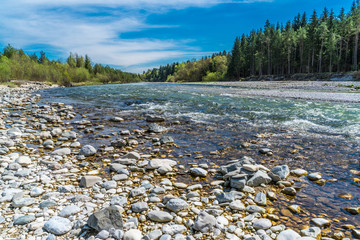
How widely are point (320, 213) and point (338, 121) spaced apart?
9.46 m

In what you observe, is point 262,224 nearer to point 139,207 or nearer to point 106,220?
point 139,207

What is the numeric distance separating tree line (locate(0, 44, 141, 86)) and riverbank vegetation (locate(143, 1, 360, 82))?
66498 millimetres

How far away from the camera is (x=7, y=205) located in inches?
135

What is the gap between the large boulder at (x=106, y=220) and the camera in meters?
2.89

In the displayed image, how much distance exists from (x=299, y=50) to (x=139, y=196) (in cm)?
8469

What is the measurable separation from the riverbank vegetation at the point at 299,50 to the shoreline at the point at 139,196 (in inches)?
2695

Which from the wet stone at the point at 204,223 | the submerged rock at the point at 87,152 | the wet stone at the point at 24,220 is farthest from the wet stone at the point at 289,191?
the submerged rock at the point at 87,152

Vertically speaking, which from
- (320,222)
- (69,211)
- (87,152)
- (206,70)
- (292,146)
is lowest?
(320,222)

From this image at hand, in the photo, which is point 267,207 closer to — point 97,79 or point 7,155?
point 7,155

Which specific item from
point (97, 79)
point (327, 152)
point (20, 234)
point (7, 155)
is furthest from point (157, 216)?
point (97, 79)

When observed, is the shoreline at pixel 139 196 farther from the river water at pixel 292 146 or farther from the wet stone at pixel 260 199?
the river water at pixel 292 146

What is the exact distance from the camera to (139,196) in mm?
4012

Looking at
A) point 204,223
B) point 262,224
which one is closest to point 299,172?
point 262,224

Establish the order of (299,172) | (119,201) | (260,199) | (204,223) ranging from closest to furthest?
(204,223), (119,201), (260,199), (299,172)
